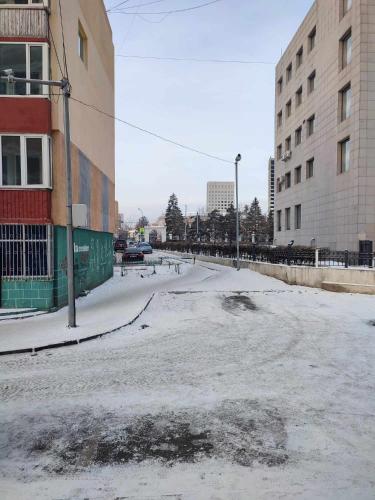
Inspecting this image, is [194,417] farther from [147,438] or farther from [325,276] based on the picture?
[325,276]

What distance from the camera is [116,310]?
459 inches

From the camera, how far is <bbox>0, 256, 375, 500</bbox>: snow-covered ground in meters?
3.34

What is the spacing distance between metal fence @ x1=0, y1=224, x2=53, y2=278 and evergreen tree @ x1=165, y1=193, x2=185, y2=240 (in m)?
87.0

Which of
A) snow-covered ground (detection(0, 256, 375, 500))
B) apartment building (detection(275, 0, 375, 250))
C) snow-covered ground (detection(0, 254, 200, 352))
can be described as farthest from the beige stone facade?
apartment building (detection(275, 0, 375, 250))

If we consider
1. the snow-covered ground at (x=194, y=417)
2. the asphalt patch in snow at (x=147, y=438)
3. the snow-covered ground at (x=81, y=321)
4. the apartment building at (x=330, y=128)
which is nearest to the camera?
the snow-covered ground at (x=194, y=417)

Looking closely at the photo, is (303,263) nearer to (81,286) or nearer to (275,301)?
(275,301)

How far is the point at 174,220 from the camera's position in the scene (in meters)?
99.6

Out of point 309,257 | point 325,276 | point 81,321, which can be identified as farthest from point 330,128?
point 81,321

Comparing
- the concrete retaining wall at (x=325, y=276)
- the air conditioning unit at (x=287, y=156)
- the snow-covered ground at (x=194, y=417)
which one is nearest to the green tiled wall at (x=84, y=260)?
the snow-covered ground at (x=194, y=417)

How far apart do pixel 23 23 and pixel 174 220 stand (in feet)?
289

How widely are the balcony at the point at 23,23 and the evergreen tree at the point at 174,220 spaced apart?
8693cm

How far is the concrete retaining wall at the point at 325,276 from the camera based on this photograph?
1416 centimetres

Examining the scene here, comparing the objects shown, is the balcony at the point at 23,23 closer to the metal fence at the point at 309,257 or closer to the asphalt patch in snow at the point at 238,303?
the asphalt patch in snow at the point at 238,303

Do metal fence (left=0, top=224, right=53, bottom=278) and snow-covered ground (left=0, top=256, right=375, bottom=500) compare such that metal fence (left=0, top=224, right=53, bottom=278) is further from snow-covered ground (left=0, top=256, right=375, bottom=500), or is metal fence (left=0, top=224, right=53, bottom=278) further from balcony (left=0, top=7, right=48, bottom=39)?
balcony (left=0, top=7, right=48, bottom=39)
